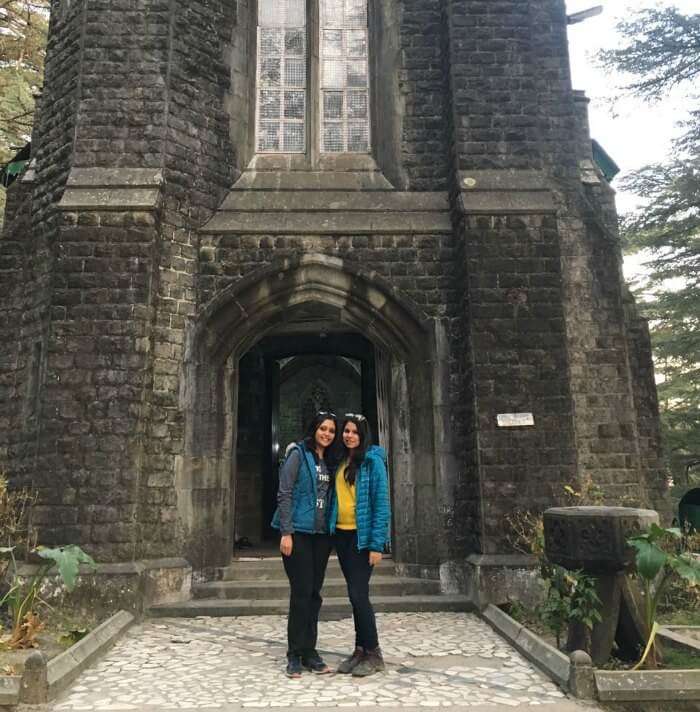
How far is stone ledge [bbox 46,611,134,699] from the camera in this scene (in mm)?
3768

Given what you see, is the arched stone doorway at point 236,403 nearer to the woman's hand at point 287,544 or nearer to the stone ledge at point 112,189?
the stone ledge at point 112,189

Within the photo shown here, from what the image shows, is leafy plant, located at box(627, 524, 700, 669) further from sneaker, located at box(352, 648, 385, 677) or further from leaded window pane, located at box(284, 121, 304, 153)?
leaded window pane, located at box(284, 121, 304, 153)

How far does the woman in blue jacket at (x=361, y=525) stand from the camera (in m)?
4.04

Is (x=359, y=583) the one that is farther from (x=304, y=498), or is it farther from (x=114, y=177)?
(x=114, y=177)

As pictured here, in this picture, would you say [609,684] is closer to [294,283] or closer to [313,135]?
[294,283]

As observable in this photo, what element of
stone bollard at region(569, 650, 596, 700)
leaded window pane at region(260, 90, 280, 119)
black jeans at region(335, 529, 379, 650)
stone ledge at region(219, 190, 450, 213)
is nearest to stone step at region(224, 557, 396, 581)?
black jeans at region(335, 529, 379, 650)

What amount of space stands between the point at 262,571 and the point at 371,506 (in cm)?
344

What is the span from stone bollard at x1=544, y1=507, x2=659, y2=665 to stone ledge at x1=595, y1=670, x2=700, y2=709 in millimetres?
415

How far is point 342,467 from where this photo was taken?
14.0 feet

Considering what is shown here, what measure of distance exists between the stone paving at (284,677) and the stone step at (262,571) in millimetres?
1280

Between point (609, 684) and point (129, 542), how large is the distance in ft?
14.2

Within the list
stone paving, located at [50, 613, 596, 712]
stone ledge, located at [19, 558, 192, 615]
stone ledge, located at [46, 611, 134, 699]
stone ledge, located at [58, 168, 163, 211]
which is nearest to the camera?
stone paving, located at [50, 613, 596, 712]

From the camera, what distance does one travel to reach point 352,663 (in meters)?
4.12

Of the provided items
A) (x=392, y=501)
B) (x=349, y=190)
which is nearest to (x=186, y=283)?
(x=349, y=190)
